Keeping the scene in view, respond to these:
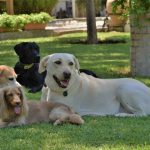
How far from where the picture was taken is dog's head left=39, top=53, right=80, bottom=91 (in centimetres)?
782

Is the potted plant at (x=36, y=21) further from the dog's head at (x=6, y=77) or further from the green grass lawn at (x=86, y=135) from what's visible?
the green grass lawn at (x=86, y=135)

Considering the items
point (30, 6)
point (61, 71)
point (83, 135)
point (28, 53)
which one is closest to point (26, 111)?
point (61, 71)

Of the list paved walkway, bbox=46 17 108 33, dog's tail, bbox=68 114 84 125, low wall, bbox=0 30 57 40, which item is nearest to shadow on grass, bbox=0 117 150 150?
dog's tail, bbox=68 114 84 125

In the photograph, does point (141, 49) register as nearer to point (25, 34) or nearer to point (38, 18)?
point (25, 34)

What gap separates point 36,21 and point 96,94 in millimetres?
17103

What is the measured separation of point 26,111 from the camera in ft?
23.7

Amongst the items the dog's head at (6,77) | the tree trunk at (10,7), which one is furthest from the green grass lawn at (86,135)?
the tree trunk at (10,7)

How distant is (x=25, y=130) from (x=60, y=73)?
1.19 m

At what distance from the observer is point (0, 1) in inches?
1147

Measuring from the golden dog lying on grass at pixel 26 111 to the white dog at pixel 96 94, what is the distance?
573mm

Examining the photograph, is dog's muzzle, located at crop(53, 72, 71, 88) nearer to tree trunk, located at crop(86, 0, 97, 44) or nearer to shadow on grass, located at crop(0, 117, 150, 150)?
shadow on grass, located at crop(0, 117, 150, 150)

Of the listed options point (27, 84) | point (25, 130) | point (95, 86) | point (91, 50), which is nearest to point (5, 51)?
point (91, 50)

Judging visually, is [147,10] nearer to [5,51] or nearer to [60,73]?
[60,73]

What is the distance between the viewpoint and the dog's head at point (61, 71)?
7820 millimetres
